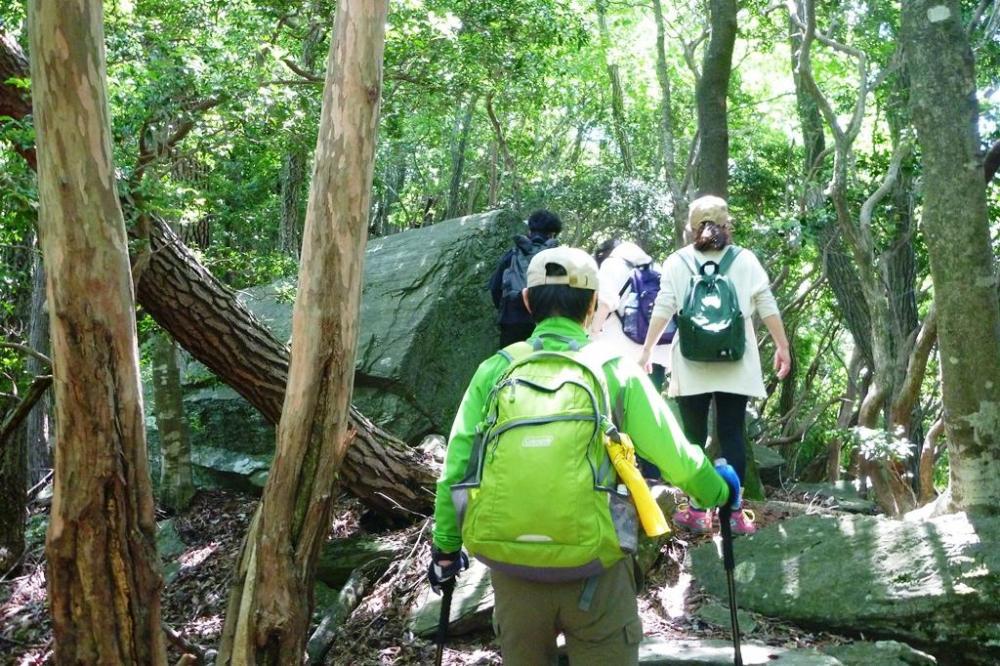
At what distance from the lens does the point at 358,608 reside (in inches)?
249

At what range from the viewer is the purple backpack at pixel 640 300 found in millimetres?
6520

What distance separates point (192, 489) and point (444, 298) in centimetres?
312

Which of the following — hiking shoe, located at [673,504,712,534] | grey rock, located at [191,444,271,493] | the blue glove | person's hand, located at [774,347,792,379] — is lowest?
grey rock, located at [191,444,271,493]

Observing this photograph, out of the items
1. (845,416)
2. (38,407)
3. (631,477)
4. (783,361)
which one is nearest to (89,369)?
(631,477)

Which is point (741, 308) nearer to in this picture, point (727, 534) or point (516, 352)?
point (727, 534)

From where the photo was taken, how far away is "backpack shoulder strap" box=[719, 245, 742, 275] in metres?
5.26

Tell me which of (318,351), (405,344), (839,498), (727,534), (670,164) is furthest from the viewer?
(670,164)

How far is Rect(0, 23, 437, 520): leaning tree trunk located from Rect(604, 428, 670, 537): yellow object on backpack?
342 cm

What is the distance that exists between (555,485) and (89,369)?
2.46 metres

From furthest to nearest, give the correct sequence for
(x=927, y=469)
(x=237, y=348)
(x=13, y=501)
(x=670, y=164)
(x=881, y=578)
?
1. (x=670, y=164)
2. (x=927, y=469)
3. (x=13, y=501)
4. (x=237, y=348)
5. (x=881, y=578)

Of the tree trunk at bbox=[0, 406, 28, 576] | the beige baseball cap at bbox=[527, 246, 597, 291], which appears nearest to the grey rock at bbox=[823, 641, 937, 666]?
the beige baseball cap at bbox=[527, 246, 597, 291]

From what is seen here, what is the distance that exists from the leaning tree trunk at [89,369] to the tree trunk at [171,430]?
4749mm

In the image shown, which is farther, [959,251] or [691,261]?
[959,251]

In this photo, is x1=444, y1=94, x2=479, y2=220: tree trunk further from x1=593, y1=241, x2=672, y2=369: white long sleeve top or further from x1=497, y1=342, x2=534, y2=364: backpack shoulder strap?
x1=497, y1=342, x2=534, y2=364: backpack shoulder strap
